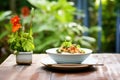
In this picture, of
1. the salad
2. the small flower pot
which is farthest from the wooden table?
the salad

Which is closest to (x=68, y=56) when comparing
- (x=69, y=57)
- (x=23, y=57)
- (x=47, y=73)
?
(x=69, y=57)

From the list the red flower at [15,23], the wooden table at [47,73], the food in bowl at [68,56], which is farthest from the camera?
the red flower at [15,23]

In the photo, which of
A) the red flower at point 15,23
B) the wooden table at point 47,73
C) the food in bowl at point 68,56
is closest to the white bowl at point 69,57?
the food in bowl at point 68,56

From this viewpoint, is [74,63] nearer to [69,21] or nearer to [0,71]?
[0,71]

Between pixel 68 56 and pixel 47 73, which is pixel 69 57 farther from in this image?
pixel 47 73

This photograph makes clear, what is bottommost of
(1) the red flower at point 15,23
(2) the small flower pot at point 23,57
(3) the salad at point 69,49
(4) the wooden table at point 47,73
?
(4) the wooden table at point 47,73

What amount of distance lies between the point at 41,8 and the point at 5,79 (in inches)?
102

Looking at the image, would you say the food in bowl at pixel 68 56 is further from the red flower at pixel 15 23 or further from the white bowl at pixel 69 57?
the red flower at pixel 15 23

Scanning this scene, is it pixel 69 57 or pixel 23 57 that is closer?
pixel 69 57

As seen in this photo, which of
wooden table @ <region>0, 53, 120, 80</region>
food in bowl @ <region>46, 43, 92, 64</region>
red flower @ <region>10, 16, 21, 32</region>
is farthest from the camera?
red flower @ <region>10, 16, 21, 32</region>

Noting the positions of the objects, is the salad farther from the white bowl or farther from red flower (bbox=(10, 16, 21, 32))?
red flower (bbox=(10, 16, 21, 32))

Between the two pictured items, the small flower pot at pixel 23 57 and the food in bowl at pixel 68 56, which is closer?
the food in bowl at pixel 68 56

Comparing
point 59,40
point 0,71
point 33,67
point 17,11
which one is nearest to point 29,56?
point 33,67

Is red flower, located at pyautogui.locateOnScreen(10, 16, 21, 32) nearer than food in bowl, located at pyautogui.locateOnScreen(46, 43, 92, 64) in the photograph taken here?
No
